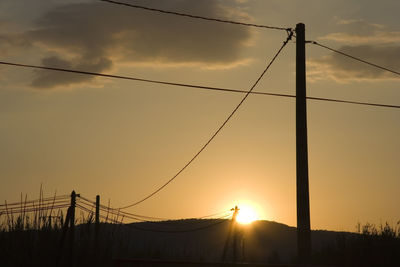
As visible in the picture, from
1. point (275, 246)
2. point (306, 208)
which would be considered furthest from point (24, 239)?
point (275, 246)

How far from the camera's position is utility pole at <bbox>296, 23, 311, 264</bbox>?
57.9 ft

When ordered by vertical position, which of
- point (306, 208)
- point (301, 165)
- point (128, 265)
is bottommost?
point (128, 265)

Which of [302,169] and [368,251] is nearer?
[302,169]

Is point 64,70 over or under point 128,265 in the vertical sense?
over

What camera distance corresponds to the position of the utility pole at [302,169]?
57.9 ft

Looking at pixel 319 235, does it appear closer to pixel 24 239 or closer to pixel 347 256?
pixel 347 256

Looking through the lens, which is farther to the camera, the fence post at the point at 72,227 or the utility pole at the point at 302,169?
the fence post at the point at 72,227

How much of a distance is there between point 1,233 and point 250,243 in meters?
93.7

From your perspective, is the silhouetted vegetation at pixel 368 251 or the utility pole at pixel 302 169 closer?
the utility pole at pixel 302 169

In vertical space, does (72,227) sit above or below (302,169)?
below

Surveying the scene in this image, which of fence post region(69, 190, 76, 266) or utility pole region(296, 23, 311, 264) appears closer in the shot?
utility pole region(296, 23, 311, 264)

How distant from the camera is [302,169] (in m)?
18.0

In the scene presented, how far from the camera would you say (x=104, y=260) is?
23.5m

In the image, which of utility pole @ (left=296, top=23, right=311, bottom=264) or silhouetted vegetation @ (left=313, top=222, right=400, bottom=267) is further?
silhouetted vegetation @ (left=313, top=222, right=400, bottom=267)
